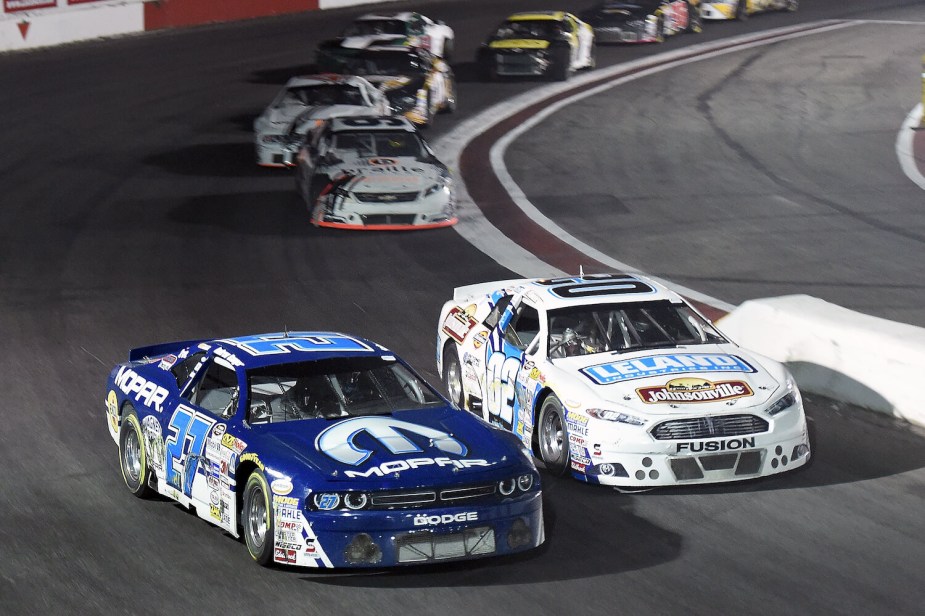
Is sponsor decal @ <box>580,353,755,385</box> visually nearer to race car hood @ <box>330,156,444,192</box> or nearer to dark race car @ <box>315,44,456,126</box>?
race car hood @ <box>330,156,444,192</box>

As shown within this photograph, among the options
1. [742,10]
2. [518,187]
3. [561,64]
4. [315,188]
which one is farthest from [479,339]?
[742,10]

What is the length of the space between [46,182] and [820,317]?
46.7 feet

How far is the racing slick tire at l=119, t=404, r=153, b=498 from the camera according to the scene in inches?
388

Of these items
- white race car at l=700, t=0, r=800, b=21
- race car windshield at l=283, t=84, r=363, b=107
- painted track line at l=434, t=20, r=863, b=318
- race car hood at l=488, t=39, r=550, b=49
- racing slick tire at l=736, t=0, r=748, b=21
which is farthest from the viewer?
racing slick tire at l=736, t=0, r=748, b=21

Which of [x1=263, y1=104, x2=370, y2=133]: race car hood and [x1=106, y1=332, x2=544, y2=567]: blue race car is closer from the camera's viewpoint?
[x1=106, y1=332, x2=544, y2=567]: blue race car

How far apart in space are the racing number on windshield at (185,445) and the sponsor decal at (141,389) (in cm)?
31

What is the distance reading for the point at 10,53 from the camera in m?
34.1

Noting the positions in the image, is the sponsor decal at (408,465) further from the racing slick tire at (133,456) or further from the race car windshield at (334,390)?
the racing slick tire at (133,456)

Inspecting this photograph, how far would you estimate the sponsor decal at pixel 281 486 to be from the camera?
325 inches

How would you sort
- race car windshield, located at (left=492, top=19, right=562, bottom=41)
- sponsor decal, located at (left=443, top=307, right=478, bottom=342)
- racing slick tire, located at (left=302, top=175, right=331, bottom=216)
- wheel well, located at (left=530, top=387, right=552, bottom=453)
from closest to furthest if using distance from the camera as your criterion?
wheel well, located at (left=530, top=387, right=552, bottom=453) → sponsor decal, located at (left=443, top=307, right=478, bottom=342) → racing slick tire, located at (left=302, top=175, right=331, bottom=216) → race car windshield, located at (left=492, top=19, right=562, bottom=41)

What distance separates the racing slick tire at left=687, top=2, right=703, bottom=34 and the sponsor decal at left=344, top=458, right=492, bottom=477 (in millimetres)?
33271

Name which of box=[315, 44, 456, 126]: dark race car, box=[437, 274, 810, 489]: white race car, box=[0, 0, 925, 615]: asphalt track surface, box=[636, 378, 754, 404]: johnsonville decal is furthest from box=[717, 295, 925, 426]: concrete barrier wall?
box=[315, 44, 456, 126]: dark race car

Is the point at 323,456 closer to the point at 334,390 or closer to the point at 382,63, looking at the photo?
the point at 334,390

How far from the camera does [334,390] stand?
9.41 m
